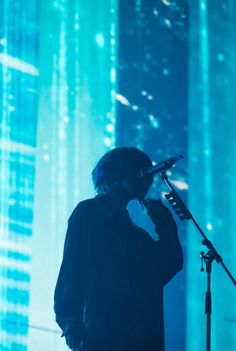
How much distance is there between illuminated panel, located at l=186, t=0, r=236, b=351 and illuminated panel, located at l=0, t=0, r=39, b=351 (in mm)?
1010

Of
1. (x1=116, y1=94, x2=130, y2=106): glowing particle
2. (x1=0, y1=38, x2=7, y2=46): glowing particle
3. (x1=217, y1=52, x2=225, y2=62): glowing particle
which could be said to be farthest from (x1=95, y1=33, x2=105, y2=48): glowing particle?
(x1=217, y1=52, x2=225, y2=62): glowing particle

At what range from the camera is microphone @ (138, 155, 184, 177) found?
140 centimetres

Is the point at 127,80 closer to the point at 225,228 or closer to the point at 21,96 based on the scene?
the point at 21,96

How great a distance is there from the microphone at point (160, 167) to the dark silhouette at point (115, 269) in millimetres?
28

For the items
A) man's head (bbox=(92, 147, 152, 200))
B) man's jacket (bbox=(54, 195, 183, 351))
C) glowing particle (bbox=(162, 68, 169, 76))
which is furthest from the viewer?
glowing particle (bbox=(162, 68, 169, 76))

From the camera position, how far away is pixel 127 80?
2.80 meters

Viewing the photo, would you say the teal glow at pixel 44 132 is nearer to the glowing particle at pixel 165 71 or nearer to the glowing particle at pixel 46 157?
the glowing particle at pixel 46 157

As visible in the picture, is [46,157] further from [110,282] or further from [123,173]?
[110,282]

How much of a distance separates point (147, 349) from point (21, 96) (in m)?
1.56

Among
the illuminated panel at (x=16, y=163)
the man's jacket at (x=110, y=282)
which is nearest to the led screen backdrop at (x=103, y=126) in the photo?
the illuminated panel at (x=16, y=163)

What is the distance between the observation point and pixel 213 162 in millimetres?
3137

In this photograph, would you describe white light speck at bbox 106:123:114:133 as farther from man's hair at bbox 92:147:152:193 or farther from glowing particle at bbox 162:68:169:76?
man's hair at bbox 92:147:152:193

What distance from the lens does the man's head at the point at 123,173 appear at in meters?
1.49

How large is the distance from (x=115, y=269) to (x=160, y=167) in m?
0.31
